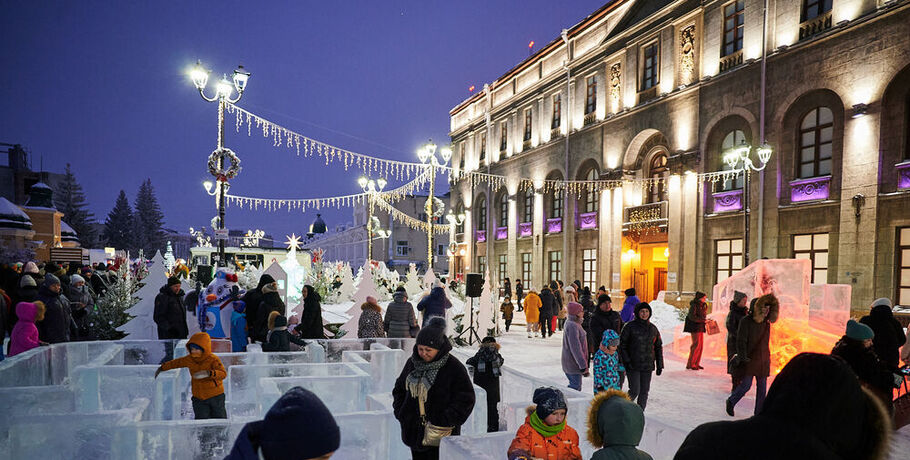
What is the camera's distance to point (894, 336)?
6387 millimetres

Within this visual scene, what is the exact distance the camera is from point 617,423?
7.57ft

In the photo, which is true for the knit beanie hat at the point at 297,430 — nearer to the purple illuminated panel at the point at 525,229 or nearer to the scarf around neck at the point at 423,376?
the scarf around neck at the point at 423,376

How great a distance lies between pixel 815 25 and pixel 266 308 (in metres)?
17.4

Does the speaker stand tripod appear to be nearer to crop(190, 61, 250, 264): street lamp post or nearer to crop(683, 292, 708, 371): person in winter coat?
crop(683, 292, 708, 371): person in winter coat

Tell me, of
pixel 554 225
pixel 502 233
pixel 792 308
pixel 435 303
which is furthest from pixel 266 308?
pixel 502 233

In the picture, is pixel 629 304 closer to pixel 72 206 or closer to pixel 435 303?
pixel 435 303

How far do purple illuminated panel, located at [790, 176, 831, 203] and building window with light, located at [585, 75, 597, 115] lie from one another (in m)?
11.2

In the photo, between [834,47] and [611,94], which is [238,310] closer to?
[834,47]

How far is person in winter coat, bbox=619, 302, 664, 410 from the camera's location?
6.61m

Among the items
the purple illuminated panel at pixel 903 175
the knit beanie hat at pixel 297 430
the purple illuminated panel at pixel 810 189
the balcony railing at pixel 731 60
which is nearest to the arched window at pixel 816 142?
the purple illuminated panel at pixel 810 189

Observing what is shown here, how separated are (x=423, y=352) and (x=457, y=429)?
1050 mm

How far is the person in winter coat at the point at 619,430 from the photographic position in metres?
2.26

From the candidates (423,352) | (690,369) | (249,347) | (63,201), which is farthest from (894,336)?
(63,201)

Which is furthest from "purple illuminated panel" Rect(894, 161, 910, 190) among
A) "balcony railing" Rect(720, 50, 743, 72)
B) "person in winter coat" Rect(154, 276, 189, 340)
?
"person in winter coat" Rect(154, 276, 189, 340)
